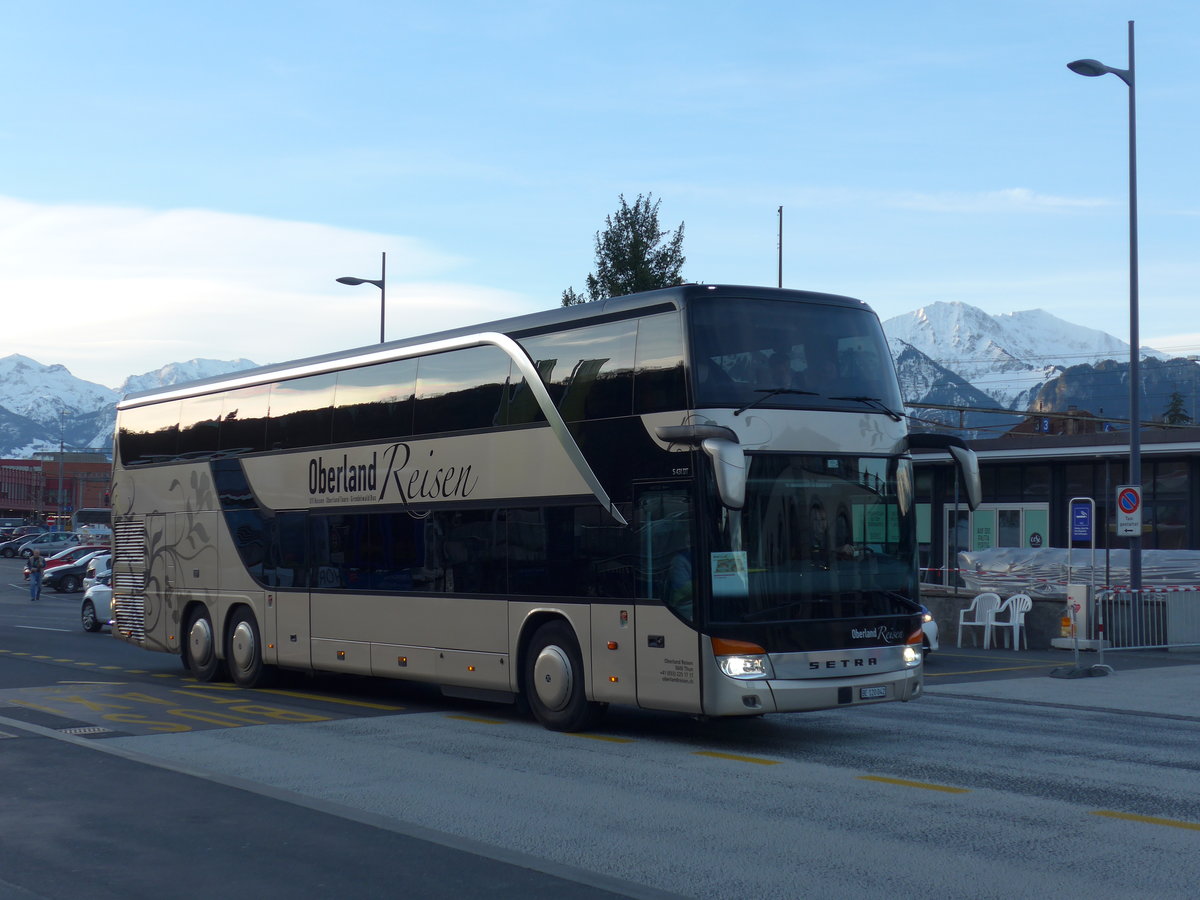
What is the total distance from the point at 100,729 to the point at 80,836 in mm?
5208

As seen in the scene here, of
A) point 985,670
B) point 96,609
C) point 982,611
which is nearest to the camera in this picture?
point 985,670

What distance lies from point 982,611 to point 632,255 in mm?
13043

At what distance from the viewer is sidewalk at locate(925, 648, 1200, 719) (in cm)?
1576

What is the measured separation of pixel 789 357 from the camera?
11.9m

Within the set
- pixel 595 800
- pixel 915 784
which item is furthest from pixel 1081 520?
pixel 595 800

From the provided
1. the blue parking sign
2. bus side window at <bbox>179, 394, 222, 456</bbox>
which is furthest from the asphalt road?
the blue parking sign

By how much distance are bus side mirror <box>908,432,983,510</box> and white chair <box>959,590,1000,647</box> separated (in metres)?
12.3

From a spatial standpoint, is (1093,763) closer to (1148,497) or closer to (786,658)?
(786,658)

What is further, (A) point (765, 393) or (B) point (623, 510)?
(B) point (623, 510)

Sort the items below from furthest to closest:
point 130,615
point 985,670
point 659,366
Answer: point 130,615, point 985,670, point 659,366

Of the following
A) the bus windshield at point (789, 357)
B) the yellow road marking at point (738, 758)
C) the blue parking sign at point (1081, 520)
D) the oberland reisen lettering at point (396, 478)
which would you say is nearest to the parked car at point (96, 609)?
the oberland reisen lettering at point (396, 478)

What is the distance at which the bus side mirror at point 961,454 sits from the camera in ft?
40.1

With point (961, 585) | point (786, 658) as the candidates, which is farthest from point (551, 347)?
point (961, 585)

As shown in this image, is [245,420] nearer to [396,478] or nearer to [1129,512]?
[396,478]
